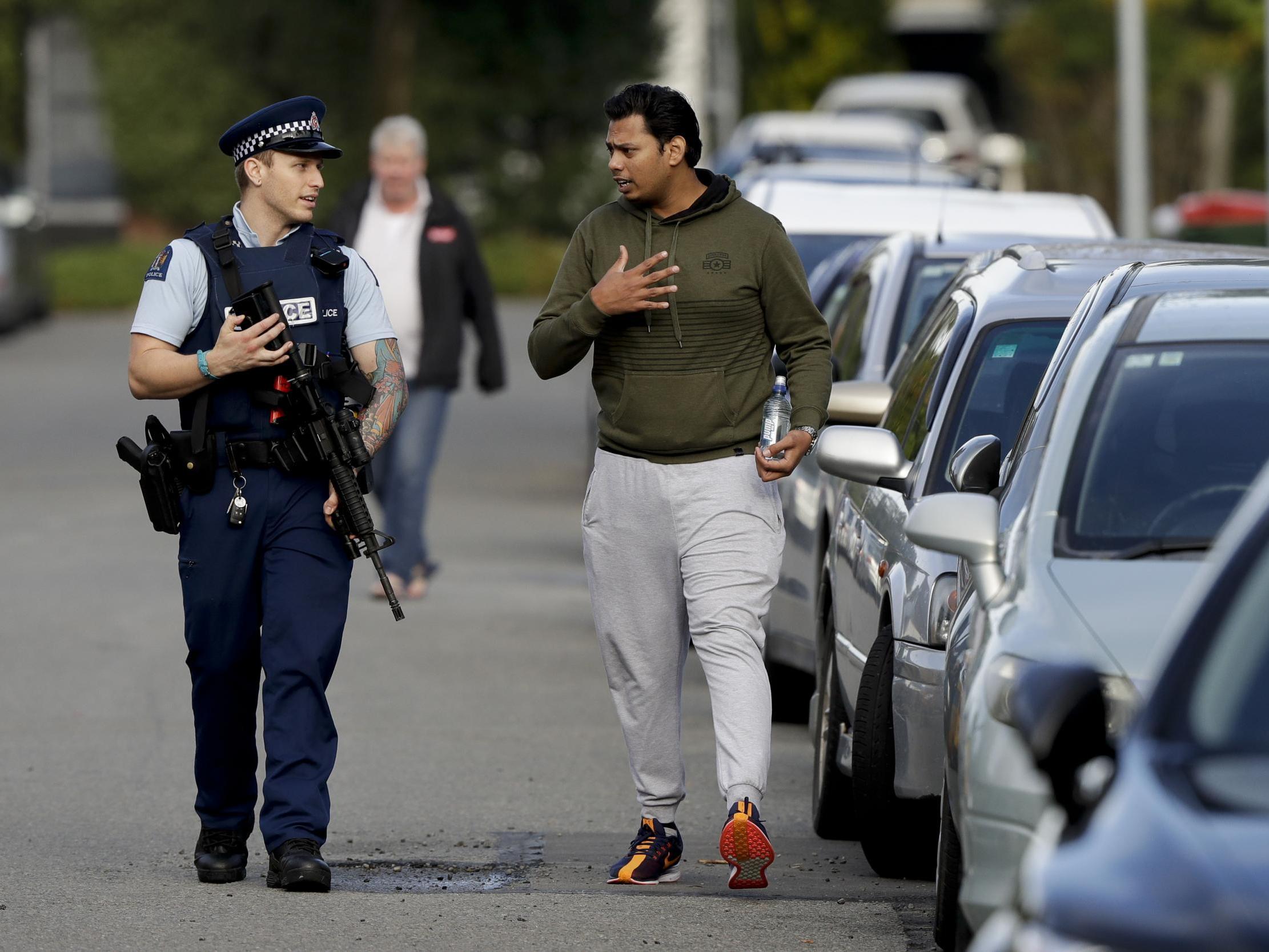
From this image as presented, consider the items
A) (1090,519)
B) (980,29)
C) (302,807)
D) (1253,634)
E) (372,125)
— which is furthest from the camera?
(980,29)

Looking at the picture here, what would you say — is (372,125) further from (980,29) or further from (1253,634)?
(1253,634)

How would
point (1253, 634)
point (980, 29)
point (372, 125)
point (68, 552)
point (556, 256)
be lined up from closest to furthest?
point (1253, 634)
point (68, 552)
point (556, 256)
point (372, 125)
point (980, 29)

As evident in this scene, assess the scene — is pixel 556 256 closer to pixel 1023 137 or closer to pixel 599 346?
pixel 1023 137

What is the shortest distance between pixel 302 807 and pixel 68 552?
321 inches

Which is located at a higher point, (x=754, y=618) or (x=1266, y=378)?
(x=1266, y=378)

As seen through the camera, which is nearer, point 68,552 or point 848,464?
point 848,464

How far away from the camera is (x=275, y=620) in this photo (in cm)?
647

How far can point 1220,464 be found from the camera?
535 cm

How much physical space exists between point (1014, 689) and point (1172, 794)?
1.11 metres

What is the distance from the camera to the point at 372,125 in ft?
147

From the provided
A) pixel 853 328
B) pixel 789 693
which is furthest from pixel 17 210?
pixel 853 328

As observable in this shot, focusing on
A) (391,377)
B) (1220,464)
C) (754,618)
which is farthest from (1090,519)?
(391,377)

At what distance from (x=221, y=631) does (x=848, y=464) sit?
5.35 ft

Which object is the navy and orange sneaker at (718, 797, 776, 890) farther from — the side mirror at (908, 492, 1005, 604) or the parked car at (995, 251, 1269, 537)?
the side mirror at (908, 492, 1005, 604)
